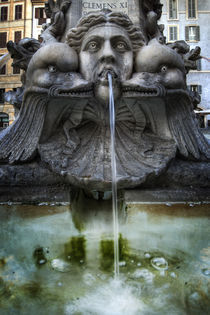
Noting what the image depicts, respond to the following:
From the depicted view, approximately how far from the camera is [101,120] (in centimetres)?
229

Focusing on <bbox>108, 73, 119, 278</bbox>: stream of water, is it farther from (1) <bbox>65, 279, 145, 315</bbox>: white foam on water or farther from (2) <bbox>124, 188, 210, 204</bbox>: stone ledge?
(1) <bbox>65, 279, 145, 315</bbox>: white foam on water

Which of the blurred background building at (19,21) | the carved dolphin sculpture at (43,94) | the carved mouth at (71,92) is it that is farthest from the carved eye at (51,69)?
the blurred background building at (19,21)

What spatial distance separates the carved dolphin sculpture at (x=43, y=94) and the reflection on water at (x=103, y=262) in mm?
539

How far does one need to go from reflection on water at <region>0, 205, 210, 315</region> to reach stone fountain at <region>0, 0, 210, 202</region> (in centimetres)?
22

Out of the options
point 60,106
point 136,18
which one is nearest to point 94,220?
point 60,106

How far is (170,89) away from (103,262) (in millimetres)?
1440

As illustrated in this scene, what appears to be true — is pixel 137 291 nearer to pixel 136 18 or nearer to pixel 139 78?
pixel 139 78

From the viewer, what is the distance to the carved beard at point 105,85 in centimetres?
211

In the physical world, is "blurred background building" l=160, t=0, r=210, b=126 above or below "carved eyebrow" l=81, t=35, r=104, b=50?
above

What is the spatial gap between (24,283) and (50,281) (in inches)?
5.5

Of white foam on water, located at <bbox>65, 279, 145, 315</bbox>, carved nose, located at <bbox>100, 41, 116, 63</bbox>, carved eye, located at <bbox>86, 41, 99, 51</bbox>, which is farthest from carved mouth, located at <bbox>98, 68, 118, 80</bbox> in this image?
white foam on water, located at <bbox>65, 279, 145, 315</bbox>

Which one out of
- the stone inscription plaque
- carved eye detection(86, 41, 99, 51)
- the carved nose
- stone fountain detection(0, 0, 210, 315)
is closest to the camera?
stone fountain detection(0, 0, 210, 315)

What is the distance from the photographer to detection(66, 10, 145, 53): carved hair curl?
231cm

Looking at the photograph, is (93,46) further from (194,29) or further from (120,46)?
(194,29)
